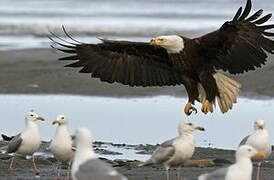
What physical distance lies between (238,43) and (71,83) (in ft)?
20.2

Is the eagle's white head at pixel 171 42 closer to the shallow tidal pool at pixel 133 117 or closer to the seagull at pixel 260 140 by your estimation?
the shallow tidal pool at pixel 133 117

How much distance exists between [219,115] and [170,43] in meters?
2.66

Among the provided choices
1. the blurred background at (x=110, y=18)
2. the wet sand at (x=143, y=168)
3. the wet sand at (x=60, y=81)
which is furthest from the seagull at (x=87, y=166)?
the blurred background at (x=110, y=18)

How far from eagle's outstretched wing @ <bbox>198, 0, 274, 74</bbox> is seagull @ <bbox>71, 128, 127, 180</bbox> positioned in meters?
4.86

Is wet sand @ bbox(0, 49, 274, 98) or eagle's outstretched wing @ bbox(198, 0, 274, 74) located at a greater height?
eagle's outstretched wing @ bbox(198, 0, 274, 74)

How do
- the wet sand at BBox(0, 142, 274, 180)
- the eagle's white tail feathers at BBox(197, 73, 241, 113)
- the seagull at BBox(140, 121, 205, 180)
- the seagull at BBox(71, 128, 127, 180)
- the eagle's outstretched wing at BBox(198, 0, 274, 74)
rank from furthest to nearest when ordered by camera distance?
the eagle's white tail feathers at BBox(197, 73, 241, 113) → the eagle's outstretched wing at BBox(198, 0, 274, 74) → the wet sand at BBox(0, 142, 274, 180) → the seagull at BBox(140, 121, 205, 180) → the seagull at BBox(71, 128, 127, 180)

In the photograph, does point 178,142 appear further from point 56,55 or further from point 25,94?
point 56,55

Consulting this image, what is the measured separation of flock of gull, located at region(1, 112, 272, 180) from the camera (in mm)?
7309

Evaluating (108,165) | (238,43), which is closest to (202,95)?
(238,43)

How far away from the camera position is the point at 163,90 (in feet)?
56.1

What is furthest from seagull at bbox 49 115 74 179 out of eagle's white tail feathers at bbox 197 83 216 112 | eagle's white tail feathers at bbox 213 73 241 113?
eagle's white tail feathers at bbox 213 73 241 113

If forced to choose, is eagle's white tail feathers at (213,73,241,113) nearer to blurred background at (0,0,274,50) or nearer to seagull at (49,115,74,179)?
seagull at (49,115,74,179)

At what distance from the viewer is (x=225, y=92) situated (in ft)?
41.6

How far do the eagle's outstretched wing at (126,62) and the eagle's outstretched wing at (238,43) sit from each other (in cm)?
78
